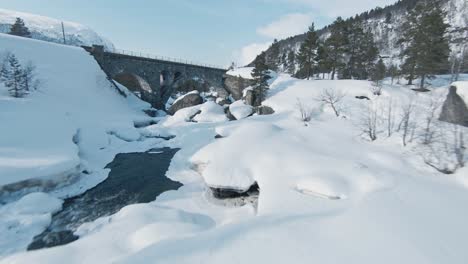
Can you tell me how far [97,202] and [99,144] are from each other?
34.1ft

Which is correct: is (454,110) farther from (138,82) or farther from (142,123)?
(138,82)

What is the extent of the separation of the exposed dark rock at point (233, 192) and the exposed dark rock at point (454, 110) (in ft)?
45.7

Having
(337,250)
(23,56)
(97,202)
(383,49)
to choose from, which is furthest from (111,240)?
(383,49)

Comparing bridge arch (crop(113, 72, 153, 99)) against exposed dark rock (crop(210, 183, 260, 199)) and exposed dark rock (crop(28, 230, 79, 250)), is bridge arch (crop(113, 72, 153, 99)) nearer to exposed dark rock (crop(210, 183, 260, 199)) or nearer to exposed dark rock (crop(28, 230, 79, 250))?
exposed dark rock (crop(210, 183, 260, 199))

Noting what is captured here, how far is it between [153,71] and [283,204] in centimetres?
3750

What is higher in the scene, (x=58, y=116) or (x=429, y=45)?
(x=429, y=45)

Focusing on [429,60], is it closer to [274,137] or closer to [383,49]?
[274,137]

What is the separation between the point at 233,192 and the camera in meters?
12.7

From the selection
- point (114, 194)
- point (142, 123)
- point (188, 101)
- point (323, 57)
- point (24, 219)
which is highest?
point (323, 57)

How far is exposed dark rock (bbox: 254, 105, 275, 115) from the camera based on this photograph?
30234 millimetres

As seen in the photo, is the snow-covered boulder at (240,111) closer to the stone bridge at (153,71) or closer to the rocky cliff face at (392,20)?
the stone bridge at (153,71)

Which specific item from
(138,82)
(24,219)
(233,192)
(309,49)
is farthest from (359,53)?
(24,219)

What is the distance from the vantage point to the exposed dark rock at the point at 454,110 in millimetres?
16844

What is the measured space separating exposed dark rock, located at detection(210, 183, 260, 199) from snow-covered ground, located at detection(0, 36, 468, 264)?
37 cm
